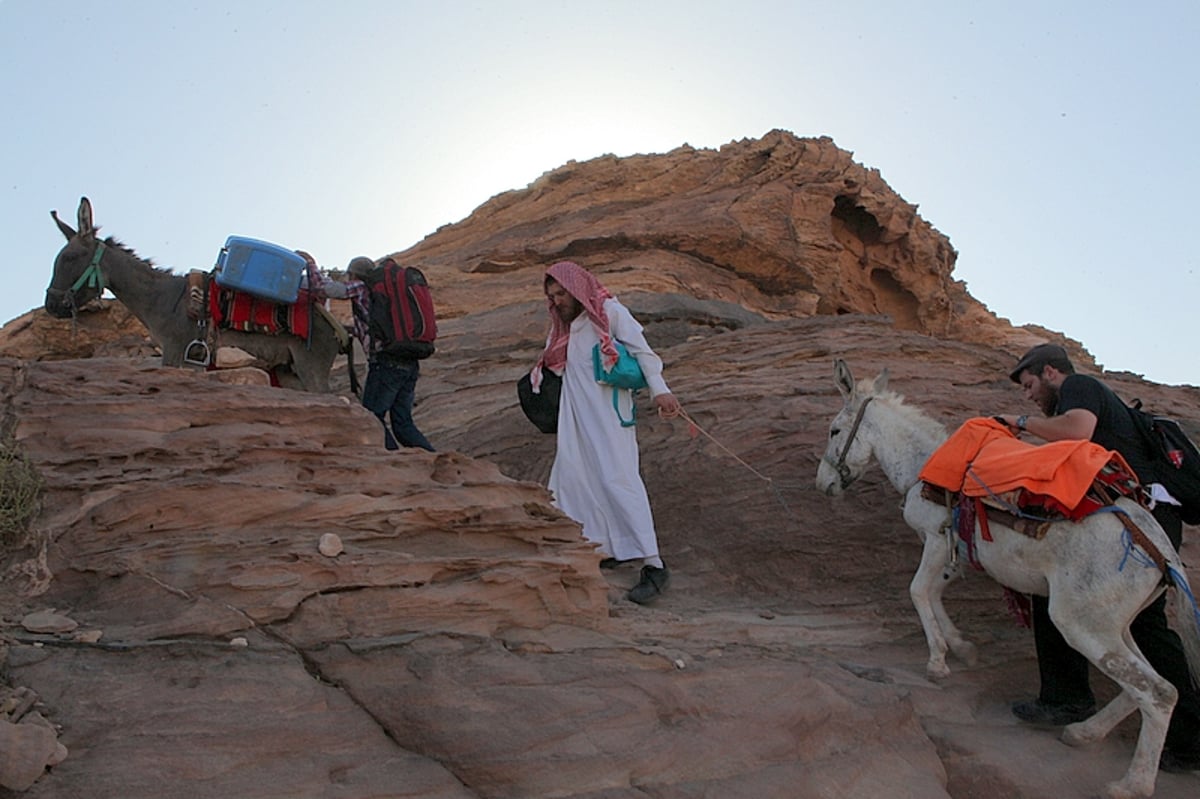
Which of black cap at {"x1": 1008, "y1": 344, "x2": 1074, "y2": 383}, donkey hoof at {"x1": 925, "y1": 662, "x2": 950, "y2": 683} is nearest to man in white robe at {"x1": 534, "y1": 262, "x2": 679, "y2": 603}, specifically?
donkey hoof at {"x1": 925, "y1": 662, "x2": 950, "y2": 683}

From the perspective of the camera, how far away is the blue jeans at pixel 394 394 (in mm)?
7766

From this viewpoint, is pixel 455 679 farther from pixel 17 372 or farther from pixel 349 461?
pixel 17 372

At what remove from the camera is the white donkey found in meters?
4.68

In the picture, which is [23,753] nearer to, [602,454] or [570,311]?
[602,454]

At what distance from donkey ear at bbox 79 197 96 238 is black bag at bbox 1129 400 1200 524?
8.01 m

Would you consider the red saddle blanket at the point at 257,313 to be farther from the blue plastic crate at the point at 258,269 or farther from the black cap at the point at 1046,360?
the black cap at the point at 1046,360

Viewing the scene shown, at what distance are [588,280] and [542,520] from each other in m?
1.99

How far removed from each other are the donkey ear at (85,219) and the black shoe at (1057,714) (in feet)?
26.2

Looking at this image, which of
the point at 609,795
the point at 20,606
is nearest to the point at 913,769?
the point at 609,795

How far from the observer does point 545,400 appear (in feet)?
24.0

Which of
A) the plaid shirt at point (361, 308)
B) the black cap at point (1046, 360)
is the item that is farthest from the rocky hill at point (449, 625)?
the plaid shirt at point (361, 308)

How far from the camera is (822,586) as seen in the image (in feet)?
23.1

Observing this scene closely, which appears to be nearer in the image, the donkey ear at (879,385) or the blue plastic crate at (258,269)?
the donkey ear at (879,385)

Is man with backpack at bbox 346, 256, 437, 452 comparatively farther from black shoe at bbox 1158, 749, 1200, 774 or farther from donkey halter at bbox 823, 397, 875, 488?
black shoe at bbox 1158, 749, 1200, 774
